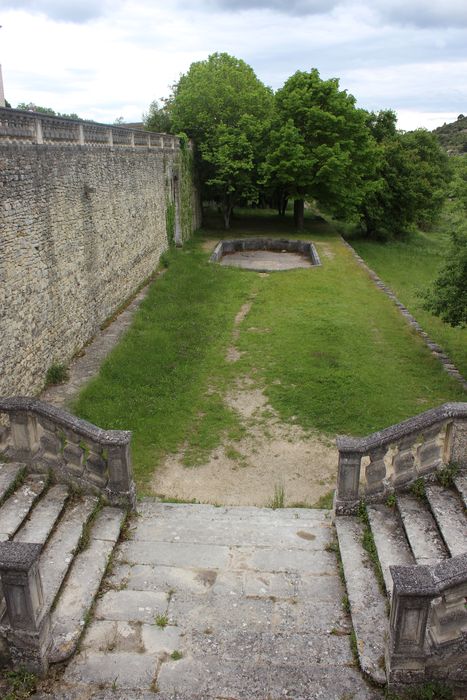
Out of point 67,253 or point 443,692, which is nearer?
point 443,692

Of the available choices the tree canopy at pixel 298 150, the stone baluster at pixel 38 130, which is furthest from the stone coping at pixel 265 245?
the stone baluster at pixel 38 130

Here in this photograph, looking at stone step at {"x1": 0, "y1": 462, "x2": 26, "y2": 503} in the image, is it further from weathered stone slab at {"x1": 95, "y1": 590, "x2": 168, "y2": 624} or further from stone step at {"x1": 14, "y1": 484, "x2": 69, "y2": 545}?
weathered stone slab at {"x1": 95, "y1": 590, "x2": 168, "y2": 624}

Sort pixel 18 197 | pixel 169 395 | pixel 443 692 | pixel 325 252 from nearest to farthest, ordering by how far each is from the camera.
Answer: pixel 443 692, pixel 18 197, pixel 169 395, pixel 325 252

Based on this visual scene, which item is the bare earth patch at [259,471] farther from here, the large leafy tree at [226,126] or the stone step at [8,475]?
the large leafy tree at [226,126]

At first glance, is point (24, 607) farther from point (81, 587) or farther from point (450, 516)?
point (450, 516)

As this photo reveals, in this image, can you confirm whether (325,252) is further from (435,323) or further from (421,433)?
(421,433)

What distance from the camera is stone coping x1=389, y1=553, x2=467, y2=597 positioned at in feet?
13.4

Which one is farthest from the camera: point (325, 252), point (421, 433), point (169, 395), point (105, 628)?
point (325, 252)

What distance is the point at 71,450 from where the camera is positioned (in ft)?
21.3

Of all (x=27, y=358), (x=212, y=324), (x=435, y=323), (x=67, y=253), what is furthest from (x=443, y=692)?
(x=435, y=323)

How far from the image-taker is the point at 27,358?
1057 centimetres

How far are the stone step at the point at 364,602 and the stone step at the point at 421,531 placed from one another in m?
0.48

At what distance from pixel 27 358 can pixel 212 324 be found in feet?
21.4

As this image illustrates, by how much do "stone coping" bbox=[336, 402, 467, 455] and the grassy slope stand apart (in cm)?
784
